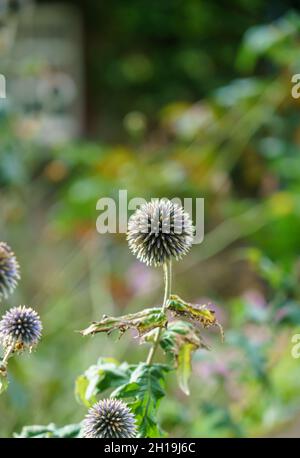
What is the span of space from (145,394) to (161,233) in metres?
0.19

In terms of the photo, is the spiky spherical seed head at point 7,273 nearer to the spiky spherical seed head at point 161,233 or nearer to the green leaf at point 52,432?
the spiky spherical seed head at point 161,233

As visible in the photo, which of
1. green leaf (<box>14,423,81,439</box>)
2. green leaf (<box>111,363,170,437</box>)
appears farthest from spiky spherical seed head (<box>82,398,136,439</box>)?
green leaf (<box>14,423,81,439</box>)

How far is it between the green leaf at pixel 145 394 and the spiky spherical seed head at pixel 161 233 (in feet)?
0.44

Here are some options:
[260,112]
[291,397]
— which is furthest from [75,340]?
[260,112]

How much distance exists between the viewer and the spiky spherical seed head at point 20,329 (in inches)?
33.2

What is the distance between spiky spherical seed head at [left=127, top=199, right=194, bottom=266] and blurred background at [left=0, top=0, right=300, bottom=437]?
0.61 metres

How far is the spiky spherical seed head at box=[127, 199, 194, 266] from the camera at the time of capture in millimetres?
883

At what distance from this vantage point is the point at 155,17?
6082 millimetres

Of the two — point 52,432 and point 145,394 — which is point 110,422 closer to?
point 145,394

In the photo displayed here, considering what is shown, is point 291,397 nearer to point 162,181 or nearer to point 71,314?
point 162,181

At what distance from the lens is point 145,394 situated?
0.87 meters

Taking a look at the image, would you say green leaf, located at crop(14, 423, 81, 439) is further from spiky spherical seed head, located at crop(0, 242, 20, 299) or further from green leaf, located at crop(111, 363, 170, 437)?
spiky spherical seed head, located at crop(0, 242, 20, 299)

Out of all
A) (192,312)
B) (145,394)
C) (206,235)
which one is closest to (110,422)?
(145,394)

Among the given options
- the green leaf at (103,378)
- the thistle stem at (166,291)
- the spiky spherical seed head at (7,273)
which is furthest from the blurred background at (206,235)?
the spiky spherical seed head at (7,273)
